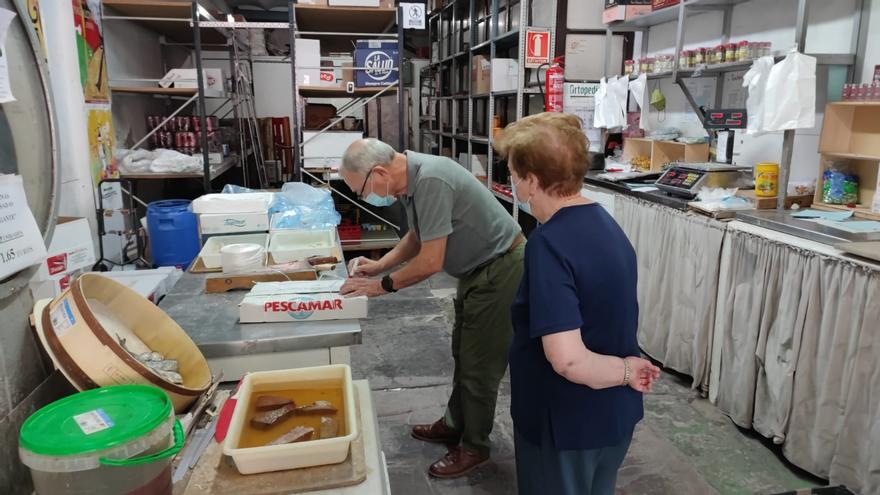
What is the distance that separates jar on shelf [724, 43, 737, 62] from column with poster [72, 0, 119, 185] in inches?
149

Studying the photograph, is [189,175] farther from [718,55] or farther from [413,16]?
[718,55]

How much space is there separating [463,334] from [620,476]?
0.90 m

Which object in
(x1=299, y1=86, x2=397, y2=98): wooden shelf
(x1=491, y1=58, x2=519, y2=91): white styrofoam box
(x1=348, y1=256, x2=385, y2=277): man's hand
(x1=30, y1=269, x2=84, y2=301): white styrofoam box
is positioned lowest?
(x1=348, y1=256, x2=385, y2=277): man's hand

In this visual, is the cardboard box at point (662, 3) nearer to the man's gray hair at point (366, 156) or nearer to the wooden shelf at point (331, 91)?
the wooden shelf at point (331, 91)

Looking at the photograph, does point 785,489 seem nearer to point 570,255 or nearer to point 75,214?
point 570,255

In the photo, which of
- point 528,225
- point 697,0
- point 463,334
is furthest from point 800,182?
point 528,225

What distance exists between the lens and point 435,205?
207cm

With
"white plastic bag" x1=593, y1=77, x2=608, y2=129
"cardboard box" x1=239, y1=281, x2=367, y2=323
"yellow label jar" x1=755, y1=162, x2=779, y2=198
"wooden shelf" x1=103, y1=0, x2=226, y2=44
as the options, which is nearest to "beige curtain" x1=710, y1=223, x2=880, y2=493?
"yellow label jar" x1=755, y1=162, x2=779, y2=198

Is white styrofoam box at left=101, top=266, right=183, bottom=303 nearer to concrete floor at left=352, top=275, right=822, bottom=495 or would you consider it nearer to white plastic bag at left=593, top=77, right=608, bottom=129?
concrete floor at left=352, top=275, right=822, bottom=495

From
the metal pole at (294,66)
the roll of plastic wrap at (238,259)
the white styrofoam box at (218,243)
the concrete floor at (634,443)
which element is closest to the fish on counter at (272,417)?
the roll of plastic wrap at (238,259)

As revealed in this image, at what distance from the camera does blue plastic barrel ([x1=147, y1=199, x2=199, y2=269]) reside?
352cm

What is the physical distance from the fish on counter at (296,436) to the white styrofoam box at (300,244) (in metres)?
1.42

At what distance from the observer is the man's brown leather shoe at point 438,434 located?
266 cm

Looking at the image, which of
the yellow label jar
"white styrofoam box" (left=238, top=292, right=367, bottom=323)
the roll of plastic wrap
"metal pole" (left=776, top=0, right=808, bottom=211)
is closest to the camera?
"white styrofoam box" (left=238, top=292, right=367, bottom=323)
